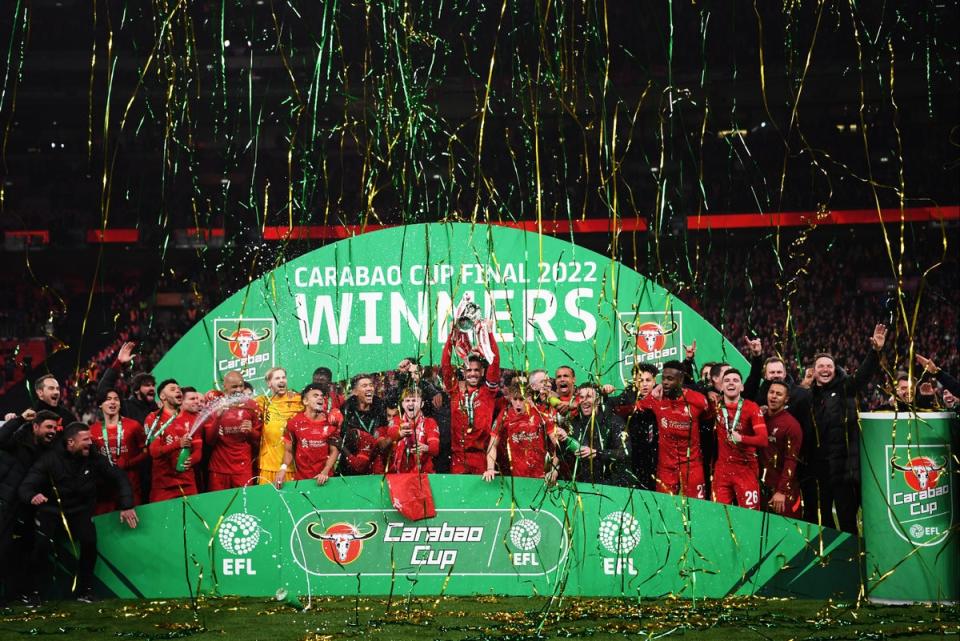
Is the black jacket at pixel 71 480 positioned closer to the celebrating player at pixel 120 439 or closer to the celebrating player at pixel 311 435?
the celebrating player at pixel 120 439

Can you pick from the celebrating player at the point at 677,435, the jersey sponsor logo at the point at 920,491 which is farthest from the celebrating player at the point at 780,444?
the jersey sponsor logo at the point at 920,491

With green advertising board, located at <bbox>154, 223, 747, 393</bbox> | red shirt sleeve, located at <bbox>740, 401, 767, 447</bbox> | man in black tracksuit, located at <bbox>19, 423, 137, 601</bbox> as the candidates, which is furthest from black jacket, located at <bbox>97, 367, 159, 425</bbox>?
red shirt sleeve, located at <bbox>740, 401, 767, 447</bbox>

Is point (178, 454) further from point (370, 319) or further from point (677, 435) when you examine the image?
point (677, 435)

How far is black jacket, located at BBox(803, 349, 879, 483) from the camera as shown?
591cm

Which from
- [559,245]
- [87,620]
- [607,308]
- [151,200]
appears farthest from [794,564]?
[151,200]

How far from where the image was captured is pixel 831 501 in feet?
19.4

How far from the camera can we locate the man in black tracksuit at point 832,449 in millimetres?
5852

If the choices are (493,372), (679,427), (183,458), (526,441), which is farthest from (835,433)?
(183,458)

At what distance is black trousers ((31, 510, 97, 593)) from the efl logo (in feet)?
4.56

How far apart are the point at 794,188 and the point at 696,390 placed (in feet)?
42.9

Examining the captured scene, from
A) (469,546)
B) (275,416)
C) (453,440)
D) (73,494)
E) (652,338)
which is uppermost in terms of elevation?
(652,338)

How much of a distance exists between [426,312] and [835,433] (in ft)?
9.38

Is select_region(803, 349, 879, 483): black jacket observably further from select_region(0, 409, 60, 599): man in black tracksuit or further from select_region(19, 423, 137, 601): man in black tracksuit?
select_region(0, 409, 60, 599): man in black tracksuit

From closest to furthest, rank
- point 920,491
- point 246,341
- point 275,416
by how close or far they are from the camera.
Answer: point 920,491 < point 275,416 < point 246,341
